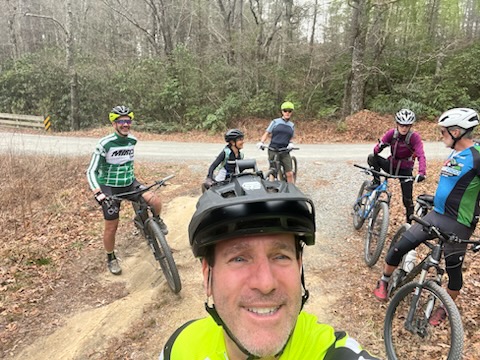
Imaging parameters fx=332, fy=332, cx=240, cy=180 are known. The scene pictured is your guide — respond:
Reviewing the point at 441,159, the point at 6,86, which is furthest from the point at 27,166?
the point at 6,86

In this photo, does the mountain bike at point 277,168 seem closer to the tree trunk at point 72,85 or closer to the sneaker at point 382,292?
the sneaker at point 382,292

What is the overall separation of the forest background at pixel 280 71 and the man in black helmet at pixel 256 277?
56.0 feet

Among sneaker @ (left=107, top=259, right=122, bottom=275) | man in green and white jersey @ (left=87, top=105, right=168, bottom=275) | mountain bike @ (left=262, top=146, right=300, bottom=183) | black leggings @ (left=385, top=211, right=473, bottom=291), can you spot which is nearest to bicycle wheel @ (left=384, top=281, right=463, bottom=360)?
black leggings @ (left=385, top=211, right=473, bottom=291)

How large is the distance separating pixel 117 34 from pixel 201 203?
32.1 meters

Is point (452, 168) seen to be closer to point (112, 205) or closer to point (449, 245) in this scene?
point (449, 245)

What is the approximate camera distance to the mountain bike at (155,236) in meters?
4.71

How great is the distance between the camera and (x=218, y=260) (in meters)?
1.54

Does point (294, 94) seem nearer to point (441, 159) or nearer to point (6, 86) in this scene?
point (441, 159)

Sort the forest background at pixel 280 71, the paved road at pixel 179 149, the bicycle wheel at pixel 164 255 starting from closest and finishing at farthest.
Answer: the bicycle wheel at pixel 164 255 → the paved road at pixel 179 149 → the forest background at pixel 280 71

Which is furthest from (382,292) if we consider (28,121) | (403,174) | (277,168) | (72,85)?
(28,121)

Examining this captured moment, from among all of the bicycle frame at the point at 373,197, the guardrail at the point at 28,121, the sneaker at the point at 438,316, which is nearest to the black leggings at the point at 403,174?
the bicycle frame at the point at 373,197

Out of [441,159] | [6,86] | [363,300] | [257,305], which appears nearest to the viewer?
[257,305]

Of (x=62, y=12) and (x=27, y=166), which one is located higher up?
(x=62, y=12)

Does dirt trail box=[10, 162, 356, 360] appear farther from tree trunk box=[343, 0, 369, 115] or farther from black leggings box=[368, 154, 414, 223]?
tree trunk box=[343, 0, 369, 115]
